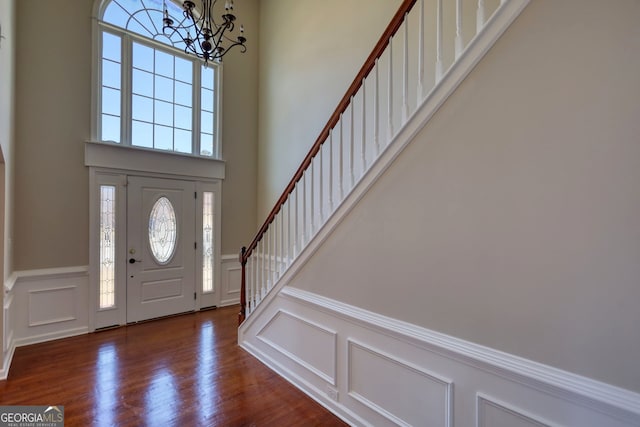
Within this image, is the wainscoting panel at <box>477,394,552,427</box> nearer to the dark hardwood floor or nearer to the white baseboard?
the dark hardwood floor

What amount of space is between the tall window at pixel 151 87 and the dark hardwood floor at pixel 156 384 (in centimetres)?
273

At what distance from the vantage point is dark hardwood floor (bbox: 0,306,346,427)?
2.36m

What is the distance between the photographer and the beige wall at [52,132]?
354 cm

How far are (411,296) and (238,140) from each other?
4.38 meters

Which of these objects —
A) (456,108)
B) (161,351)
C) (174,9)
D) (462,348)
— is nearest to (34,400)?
(161,351)

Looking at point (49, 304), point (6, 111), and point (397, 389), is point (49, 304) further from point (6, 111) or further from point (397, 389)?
point (397, 389)

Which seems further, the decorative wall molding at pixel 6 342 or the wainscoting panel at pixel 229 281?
the wainscoting panel at pixel 229 281

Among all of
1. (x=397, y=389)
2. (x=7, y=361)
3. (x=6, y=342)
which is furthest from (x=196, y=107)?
(x=397, y=389)

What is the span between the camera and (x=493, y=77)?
1505 mm

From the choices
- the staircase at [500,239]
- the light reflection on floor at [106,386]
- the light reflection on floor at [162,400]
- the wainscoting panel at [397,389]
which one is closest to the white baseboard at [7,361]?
the light reflection on floor at [106,386]

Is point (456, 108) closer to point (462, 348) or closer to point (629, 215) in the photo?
point (629, 215)

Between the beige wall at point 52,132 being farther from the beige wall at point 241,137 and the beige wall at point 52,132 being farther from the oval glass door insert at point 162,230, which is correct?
the beige wall at point 241,137

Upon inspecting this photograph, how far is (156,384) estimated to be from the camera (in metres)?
2.79

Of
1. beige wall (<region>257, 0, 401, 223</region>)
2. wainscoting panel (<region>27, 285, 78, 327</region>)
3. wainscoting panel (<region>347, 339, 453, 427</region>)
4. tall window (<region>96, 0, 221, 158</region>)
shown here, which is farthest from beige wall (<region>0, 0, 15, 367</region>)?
wainscoting panel (<region>347, 339, 453, 427</region>)
